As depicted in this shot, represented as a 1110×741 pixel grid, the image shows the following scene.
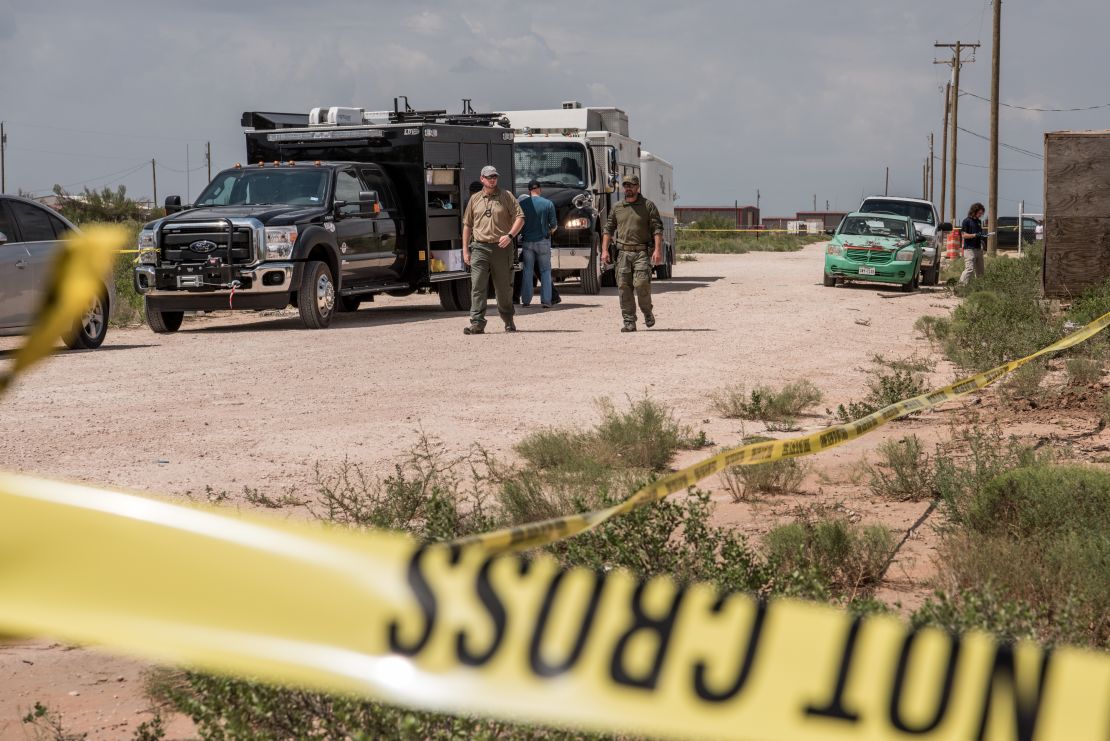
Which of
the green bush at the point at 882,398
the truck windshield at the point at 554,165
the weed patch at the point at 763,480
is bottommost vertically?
the weed patch at the point at 763,480

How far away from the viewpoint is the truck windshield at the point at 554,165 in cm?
2330

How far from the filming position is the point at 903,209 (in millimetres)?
29547

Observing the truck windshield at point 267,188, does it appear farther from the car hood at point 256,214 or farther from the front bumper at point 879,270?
the front bumper at point 879,270

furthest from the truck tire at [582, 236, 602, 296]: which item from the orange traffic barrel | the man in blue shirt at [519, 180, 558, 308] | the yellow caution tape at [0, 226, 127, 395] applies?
the yellow caution tape at [0, 226, 127, 395]

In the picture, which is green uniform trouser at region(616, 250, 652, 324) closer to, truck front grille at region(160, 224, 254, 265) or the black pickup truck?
the black pickup truck

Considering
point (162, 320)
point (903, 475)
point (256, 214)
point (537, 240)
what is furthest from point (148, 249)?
point (903, 475)

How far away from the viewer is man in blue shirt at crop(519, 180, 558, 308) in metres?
20.2

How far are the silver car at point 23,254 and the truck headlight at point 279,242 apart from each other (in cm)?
251

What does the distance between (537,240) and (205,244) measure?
5.82 m

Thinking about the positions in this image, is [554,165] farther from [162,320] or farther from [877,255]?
[162,320]

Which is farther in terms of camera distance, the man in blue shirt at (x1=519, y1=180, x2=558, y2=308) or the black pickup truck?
the man in blue shirt at (x1=519, y1=180, x2=558, y2=308)

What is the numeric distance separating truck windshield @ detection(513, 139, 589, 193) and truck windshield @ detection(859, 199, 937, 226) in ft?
28.0

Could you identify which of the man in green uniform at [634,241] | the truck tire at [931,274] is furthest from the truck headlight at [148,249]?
the truck tire at [931,274]

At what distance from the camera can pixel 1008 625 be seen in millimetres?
3186
